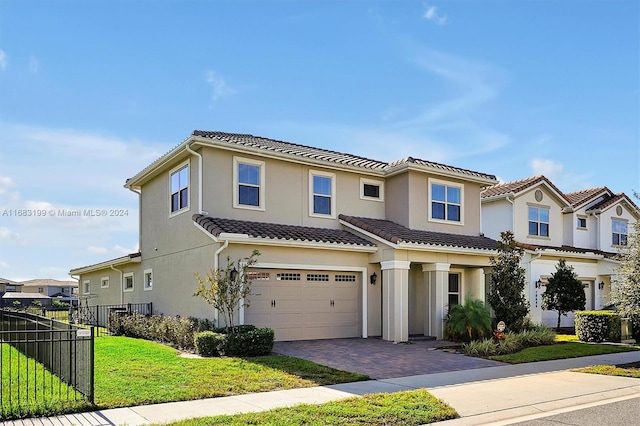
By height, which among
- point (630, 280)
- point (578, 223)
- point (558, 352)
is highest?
point (578, 223)

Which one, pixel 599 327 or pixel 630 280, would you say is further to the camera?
pixel 599 327

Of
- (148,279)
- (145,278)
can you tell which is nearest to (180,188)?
(148,279)

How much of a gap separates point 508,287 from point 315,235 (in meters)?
6.71

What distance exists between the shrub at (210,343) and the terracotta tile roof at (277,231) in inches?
109

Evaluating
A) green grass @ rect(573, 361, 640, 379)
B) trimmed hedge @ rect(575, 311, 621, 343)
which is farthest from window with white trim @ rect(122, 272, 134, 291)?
trimmed hedge @ rect(575, 311, 621, 343)

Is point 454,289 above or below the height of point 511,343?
above

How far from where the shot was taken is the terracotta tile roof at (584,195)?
28828 mm

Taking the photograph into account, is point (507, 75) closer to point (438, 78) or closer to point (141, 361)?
point (438, 78)

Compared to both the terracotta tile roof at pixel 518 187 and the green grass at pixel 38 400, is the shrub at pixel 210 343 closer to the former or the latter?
the green grass at pixel 38 400

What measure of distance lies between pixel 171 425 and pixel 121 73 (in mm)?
10011

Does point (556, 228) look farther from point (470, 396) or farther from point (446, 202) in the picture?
point (470, 396)

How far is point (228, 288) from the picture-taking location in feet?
47.2

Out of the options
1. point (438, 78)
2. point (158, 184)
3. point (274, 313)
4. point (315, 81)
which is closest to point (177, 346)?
point (274, 313)

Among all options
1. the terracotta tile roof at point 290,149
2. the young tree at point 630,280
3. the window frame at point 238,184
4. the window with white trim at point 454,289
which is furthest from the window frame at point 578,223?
the window frame at point 238,184
